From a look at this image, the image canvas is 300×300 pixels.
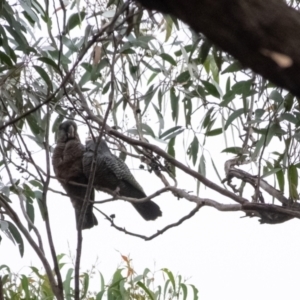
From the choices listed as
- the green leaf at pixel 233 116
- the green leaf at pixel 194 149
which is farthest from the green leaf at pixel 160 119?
the green leaf at pixel 233 116

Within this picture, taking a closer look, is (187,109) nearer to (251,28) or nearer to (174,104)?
(174,104)

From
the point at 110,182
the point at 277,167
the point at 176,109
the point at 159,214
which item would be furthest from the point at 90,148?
the point at 277,167

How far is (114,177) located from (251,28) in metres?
2.65

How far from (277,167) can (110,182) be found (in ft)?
4.43

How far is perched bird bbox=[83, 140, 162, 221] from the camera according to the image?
125 inches

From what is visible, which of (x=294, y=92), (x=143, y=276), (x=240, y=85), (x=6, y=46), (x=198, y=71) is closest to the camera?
(x=294, y=92)

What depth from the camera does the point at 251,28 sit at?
0.71 meters

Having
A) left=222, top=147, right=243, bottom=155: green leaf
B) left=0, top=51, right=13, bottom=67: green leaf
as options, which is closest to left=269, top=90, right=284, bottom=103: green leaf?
left=222, top=147, right=243, bottom=155: green leaf

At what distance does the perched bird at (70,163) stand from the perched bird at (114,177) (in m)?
0.06

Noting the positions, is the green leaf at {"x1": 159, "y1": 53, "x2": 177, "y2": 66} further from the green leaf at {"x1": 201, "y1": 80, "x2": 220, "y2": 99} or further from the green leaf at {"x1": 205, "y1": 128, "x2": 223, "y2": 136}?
the green leaf at {"x1": 205, "y1": 128, "x2": 223, "y2": 136}

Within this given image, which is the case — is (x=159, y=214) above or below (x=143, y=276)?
above

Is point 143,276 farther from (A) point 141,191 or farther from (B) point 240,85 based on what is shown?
(B) point 240,85

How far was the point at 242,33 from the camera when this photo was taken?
2.33ft

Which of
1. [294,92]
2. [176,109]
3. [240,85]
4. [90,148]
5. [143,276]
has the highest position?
[90,148]
